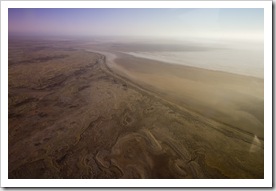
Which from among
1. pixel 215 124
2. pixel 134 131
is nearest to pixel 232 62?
pixel 215 124

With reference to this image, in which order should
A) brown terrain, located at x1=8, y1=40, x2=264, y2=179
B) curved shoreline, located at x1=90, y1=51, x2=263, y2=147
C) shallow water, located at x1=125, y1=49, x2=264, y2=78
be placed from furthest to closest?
shallow water, located at x1=125, y1=49, x2=264, y2=78 → curved shoreline, located at x1=90, y1=51, x2=263, y2=147 → brown terrain, located at x1=8, y1=40, x2=264, y2=179

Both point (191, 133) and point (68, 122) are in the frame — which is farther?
point (68, 122)

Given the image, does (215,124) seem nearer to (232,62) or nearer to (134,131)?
(134,131)

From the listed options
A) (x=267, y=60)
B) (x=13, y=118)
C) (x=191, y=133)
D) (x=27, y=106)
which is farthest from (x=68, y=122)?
(x=267, y=60)

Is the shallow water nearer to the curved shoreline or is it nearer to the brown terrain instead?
the brown terrain

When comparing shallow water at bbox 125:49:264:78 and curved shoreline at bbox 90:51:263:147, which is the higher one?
shallow water at bbox 125:49:264:78

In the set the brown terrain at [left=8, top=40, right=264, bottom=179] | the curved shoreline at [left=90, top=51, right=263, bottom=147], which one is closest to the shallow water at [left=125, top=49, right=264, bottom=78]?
the brown terrain at [left=8, top=40, right=264, bottom=179]

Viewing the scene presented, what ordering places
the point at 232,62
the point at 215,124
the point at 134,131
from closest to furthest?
the point at 134,131, the point at 215,124, the point at 232,62

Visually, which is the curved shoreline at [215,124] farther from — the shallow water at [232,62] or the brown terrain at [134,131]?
the shallow water at [232,62]

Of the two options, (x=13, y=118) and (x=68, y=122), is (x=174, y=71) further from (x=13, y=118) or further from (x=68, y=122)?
(x=13, y=118)
